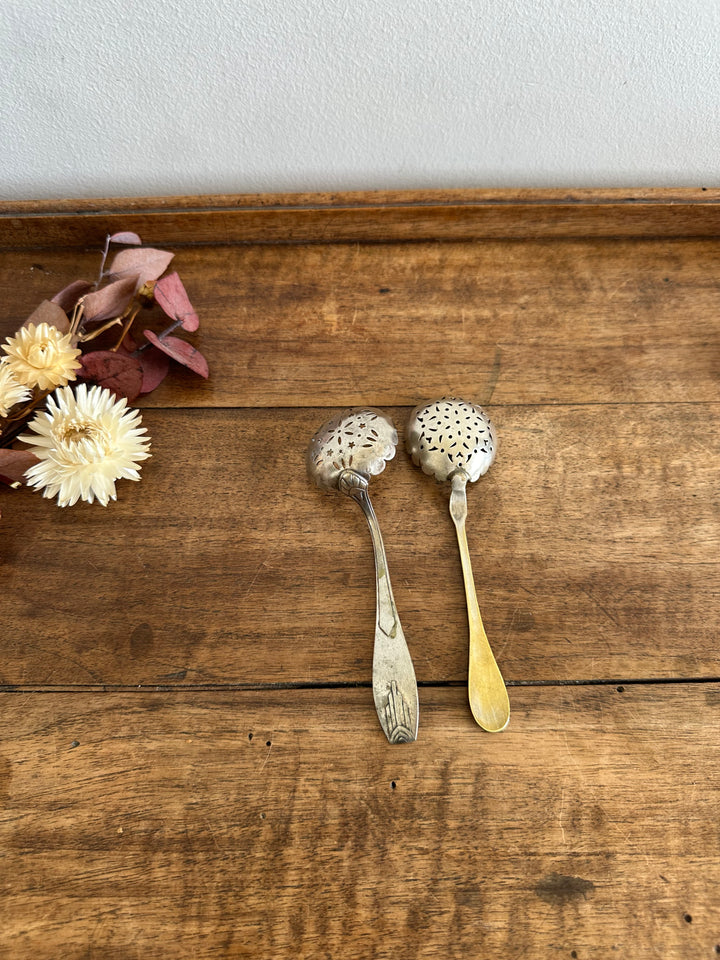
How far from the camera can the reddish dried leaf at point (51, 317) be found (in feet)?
1.64

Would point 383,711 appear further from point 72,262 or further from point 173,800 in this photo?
point 72,262

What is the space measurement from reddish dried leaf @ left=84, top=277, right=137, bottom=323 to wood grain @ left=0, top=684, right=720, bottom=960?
0.29m

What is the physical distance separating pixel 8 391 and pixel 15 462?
0.05m

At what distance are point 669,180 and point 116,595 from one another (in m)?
0.61

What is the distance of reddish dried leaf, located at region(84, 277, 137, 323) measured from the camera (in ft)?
1.64

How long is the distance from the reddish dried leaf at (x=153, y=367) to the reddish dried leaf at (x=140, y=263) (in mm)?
60

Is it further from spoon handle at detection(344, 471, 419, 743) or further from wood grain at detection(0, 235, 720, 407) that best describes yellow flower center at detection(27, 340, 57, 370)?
spoon handle at detection(344, 471, 419, 743)

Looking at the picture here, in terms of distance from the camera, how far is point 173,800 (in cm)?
38

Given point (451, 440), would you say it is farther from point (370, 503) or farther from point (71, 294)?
point (71, 294)


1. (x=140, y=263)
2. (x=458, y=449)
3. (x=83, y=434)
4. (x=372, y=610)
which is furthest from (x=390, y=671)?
(x=140, y=263)

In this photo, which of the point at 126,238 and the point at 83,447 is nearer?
the point at 83,447

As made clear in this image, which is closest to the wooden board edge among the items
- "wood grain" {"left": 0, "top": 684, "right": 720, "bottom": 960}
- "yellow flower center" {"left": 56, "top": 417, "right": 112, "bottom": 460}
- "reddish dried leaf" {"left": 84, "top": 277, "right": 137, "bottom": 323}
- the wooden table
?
the wooden table

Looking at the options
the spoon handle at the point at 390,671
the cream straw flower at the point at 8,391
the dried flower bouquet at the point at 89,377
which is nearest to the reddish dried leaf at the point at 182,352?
the dried flower bouquet at the point at 89,377

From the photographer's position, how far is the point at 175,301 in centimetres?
53
